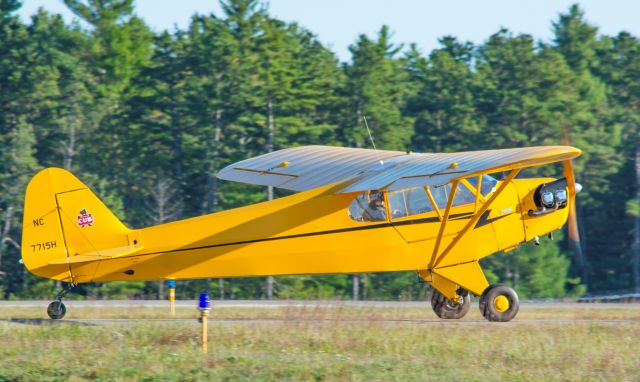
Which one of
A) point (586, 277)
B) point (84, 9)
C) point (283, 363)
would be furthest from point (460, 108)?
point (283, 363)

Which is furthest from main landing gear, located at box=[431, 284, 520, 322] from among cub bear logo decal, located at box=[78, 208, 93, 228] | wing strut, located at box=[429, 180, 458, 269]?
cub bear logo decal, located at box=[78, 208, 93, 228]

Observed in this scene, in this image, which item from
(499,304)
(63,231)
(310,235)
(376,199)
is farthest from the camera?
(499,304)

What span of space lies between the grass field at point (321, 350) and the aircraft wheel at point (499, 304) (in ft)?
0.60

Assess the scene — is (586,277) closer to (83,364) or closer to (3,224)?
(3,224)

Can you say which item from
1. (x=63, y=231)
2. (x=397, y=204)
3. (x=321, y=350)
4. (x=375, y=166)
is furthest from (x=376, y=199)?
(x=63, y=231)

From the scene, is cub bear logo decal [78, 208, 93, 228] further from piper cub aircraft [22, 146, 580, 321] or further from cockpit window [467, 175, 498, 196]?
cockpit window [467, 175, 498, 196]

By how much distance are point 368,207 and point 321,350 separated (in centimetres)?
285

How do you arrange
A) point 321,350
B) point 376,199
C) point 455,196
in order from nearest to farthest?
point 321,350 → point 376,199 → point 455,196

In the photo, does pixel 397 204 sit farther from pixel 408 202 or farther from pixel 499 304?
pixel 499 304

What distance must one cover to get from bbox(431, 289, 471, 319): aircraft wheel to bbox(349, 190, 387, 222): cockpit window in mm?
1809

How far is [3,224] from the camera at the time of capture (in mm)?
44594

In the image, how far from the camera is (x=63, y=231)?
A: 14.3 metres

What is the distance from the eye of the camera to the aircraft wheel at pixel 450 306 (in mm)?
15516

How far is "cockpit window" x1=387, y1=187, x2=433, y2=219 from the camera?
575 inches
